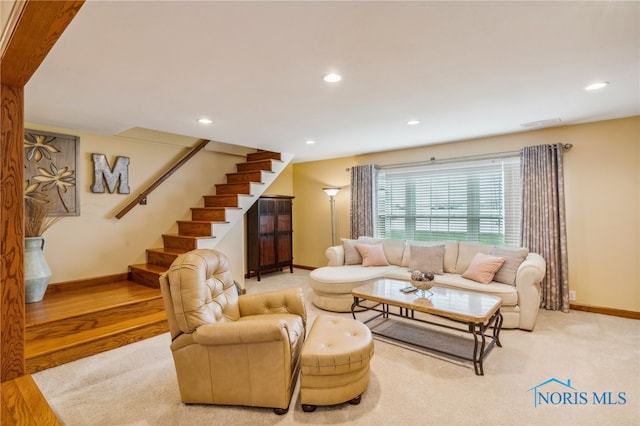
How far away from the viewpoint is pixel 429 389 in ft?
7.41

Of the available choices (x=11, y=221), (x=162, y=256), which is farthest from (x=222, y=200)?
(x=11, y=221)

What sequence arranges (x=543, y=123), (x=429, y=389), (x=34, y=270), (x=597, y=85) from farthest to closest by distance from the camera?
1. (x=543, y=123)
2. (x=34, y=270)
3. (x=597, y=85)
4. (x=429, y=389)

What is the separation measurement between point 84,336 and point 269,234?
3.23 m

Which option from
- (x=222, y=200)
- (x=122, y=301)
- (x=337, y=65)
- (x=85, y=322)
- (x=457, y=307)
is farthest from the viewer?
(x=222, y=200)

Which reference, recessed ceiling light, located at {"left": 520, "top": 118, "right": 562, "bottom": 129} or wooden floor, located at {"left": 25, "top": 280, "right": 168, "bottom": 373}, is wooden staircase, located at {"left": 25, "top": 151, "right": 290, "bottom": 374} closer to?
wooden floor, located at {"left": 25, "top": 280, "right": 168, "bottom": 373}

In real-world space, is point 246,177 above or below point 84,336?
above

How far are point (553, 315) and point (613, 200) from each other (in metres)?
1.48

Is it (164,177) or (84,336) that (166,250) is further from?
(84,336)

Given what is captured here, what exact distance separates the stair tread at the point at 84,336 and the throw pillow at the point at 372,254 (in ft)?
8.77

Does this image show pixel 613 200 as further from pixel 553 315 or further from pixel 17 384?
pixel 17 384

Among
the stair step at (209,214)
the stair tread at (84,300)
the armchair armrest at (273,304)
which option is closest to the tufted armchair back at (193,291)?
the armchair armrest at (273,304)

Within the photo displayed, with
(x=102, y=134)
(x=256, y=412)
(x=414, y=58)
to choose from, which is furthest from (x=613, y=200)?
(x=102, y=134)

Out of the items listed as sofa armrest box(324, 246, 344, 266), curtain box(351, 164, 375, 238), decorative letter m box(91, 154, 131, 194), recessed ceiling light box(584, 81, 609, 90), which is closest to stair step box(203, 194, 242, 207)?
decorative letter m box(91, 154, 131, 194)

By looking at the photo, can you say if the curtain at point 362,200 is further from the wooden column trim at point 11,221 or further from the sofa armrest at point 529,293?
the wooden column trim at point 11,221
